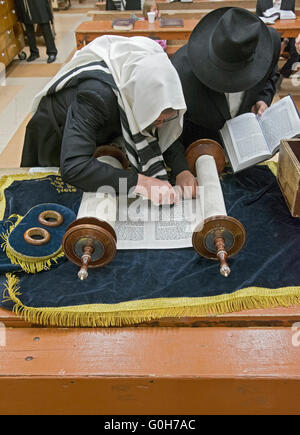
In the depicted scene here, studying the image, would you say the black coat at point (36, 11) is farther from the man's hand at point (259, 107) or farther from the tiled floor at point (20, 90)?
the man's hand at point (259, 107)

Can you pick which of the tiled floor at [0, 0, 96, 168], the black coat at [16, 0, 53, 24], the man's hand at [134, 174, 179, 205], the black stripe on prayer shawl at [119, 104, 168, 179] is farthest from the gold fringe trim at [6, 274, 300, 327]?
the black coat at [16, 0, 53, 24]

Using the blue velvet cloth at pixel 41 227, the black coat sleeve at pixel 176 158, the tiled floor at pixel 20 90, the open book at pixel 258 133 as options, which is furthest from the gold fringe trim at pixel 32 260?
the tiled floor at pixel 20 90

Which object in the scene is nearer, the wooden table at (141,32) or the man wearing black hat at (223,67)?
the man wearing black hat at (223,67)

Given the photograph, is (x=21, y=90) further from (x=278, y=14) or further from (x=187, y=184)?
(x=187, y=184)

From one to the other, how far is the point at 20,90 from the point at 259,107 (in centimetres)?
303

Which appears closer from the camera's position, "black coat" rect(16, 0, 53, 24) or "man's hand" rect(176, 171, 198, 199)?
"man's hand" rect(176, 171, 198, 199)

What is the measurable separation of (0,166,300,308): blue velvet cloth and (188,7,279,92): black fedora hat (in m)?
0.62

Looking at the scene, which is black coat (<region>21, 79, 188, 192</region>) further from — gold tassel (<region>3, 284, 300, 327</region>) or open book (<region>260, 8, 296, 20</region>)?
open book (<region>260, 8, 296, 20</region>)

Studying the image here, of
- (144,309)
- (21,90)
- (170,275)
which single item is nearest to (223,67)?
(170,275)

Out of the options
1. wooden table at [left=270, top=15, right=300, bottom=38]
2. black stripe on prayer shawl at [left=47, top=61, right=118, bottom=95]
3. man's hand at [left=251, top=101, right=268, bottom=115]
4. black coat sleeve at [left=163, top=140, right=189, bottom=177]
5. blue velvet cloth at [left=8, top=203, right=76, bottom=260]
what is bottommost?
blue velvet cloth at [left=8, top=203, right=76, bottom=260]

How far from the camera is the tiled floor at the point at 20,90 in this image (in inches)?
122

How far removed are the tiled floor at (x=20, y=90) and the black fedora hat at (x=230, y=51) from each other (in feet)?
5.55

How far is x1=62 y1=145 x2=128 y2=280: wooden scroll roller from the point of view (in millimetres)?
1229

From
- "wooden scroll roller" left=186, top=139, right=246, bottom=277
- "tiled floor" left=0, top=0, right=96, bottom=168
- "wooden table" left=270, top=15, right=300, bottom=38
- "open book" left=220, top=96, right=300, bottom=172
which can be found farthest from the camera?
"wooden table" left=270, top=15, right=300, bottom=38
